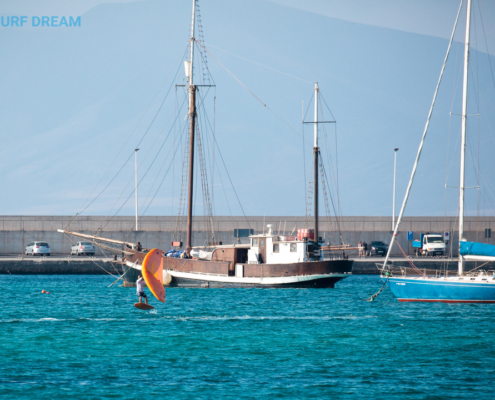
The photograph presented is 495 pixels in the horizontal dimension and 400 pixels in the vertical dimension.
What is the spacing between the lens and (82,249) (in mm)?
74375

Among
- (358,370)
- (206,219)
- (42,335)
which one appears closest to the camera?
(358,370)

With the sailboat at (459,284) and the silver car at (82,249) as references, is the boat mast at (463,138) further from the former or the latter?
the silver car at (82,249)

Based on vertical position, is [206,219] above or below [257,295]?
above

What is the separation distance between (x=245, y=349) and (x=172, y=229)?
171 ft

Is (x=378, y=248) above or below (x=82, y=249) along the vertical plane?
above

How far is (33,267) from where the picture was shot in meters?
67.8

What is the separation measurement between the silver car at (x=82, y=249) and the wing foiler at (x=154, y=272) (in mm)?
34065

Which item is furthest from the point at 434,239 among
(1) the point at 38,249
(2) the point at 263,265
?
(1) the point at 38,249

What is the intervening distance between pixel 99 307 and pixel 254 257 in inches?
543

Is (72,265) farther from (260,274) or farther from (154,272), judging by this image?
(154,272)

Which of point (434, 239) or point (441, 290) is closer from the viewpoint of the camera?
point (441, 290)

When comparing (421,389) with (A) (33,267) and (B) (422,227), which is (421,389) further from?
(B) (422,227)

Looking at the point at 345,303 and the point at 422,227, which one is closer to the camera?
the point at 345,303

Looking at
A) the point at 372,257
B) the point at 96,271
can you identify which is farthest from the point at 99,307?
the point at 372,257
